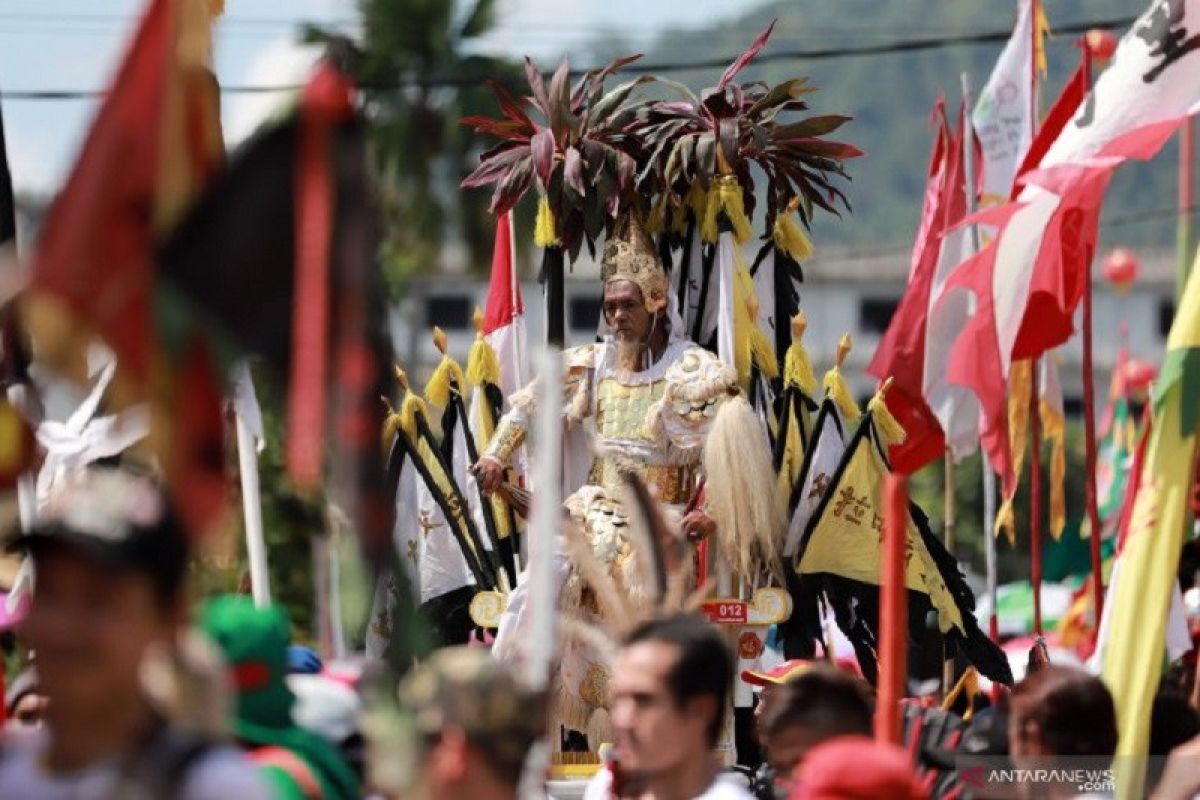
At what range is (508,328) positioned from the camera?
13391mm

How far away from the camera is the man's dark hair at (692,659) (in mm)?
5578

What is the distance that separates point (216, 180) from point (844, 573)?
314 inches

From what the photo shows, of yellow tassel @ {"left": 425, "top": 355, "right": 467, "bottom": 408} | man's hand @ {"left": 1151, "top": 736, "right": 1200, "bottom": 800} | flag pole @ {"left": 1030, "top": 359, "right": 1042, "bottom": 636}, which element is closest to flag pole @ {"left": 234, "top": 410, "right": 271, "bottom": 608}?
yellow tassel @ {"left": 425, "top": 355, "right": 467, "bottom": 408}

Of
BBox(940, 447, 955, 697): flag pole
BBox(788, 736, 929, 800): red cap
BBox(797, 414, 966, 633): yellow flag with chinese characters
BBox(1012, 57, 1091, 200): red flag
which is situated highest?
BBox(1012, 57, 1091, 200): red flag

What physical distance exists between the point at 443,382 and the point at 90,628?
338 inches

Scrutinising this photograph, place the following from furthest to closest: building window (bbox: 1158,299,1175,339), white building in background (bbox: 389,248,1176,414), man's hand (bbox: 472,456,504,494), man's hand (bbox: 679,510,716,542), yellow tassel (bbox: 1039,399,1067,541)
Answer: building window (bbox: 1158,299,1175,339)
white building in background (bbox: 389,248,1176,414)
yellow tassel (bbox: 1039,399,1067,541)
man's hand (bbox: 472,456,504,494)
man's hand (bbox: 679,510,716,542)

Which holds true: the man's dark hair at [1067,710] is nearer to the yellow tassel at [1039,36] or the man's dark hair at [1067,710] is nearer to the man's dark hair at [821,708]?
the man's dark hair at [821,708]

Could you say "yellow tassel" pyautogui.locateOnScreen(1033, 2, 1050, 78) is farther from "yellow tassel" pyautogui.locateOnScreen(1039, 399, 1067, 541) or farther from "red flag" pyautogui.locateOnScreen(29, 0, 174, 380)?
"red flag" pyautogui.locateOnScreen(29, 0, 174, 380)

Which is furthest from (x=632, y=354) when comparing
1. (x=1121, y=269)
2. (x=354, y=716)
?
(x=1121, y=269)

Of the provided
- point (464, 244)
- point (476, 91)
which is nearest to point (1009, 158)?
point (476, 91)

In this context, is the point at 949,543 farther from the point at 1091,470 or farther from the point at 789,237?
the point at 789,237

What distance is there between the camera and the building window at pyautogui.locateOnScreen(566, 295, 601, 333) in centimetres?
5703

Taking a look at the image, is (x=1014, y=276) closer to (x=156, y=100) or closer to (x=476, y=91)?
(x=156, y=100)

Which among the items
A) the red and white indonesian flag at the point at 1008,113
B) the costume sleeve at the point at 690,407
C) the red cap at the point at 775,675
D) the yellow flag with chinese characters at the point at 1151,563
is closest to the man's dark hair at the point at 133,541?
the yellow flag with chinese characters at the point at 1151,563
